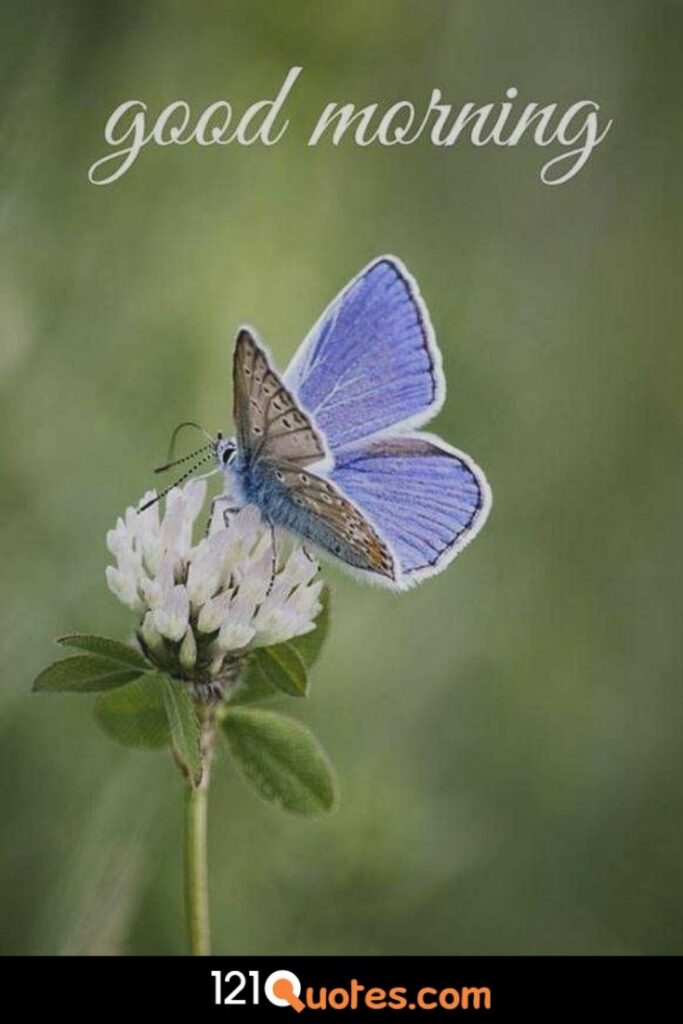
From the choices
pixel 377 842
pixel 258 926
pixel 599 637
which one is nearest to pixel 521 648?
pixel 599 637

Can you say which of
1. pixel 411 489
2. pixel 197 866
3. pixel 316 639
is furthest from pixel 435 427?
pixel 197 866

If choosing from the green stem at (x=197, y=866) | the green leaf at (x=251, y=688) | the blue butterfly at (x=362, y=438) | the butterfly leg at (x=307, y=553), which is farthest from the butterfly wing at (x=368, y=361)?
the green stem at (x=197, y=866)

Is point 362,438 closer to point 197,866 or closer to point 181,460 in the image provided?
point 181,460

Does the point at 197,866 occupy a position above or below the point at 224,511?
below
